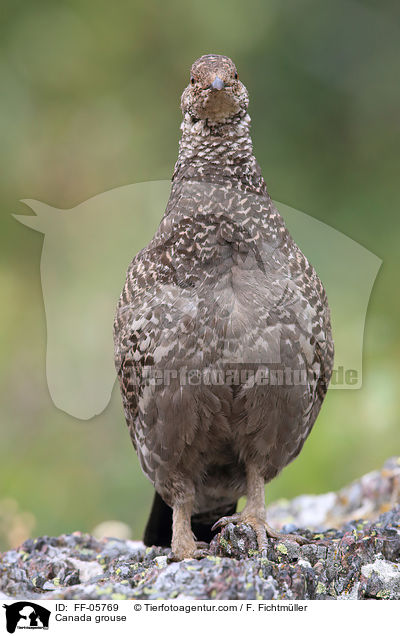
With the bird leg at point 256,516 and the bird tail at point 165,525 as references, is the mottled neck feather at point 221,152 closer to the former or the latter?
the bird leg at point 256,516

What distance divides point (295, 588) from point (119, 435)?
2.03 metres

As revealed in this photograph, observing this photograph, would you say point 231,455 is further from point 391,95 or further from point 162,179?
point 391,95

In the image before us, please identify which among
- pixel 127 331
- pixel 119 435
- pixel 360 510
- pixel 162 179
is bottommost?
pixel 360 510

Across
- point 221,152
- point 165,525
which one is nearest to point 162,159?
point 221,152

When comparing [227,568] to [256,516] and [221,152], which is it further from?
[221,152]

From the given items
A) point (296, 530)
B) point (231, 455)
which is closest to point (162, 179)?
point (231, 455)

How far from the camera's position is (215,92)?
9.79 feet

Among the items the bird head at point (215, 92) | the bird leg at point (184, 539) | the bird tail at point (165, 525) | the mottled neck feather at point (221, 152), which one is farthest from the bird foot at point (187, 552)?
the bird head at point (215, 92)

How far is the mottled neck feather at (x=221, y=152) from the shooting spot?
10.2 feet

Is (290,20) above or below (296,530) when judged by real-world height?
above

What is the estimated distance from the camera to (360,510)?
13.8ft
